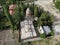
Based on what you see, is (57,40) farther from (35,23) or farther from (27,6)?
(27,6)

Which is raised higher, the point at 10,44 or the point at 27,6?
the point at 27,6

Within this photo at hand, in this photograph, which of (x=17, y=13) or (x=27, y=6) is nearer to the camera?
(x=17, y=13)

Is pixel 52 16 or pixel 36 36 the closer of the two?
pixel 36 36

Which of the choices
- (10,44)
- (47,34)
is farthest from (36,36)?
(10,44)

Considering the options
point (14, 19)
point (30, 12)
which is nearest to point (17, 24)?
point (14, 19)

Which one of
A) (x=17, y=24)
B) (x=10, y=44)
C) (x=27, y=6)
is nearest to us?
(x=10, y=44)

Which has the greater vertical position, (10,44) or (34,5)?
(34,5)

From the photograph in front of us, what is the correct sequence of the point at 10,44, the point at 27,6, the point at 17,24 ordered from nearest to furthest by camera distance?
the point at 10,44 → the point at 17,24 → the point at 27,6

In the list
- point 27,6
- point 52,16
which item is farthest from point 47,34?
point 27,6

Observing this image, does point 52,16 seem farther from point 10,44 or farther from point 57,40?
point 10,44
